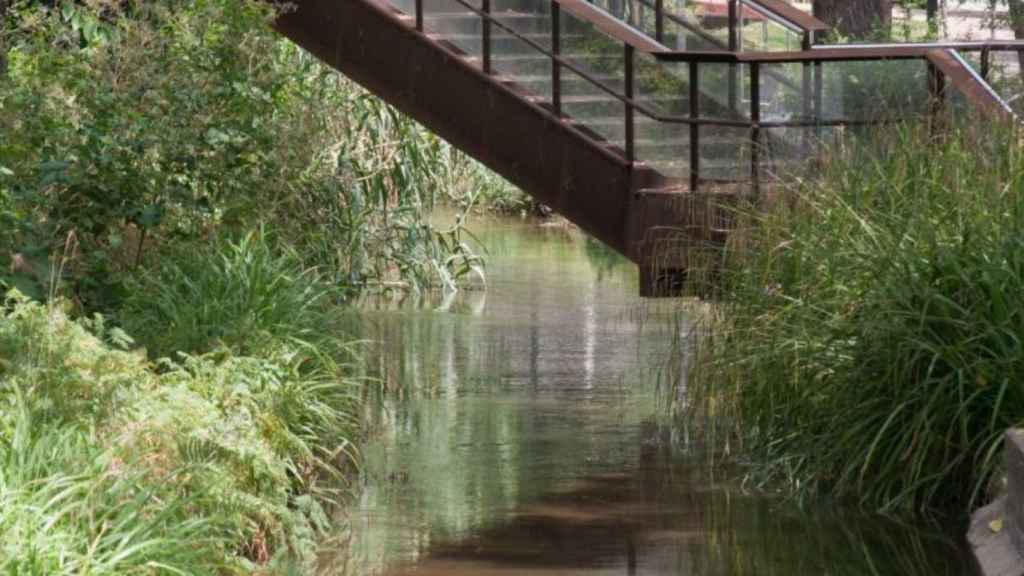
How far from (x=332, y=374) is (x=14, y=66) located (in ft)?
18.7

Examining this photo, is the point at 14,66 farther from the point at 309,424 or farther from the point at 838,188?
the point at 838,188

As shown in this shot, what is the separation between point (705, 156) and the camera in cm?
1293

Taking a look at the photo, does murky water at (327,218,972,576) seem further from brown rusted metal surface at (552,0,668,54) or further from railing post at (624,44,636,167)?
brown rusted metal surface at (552,0,668,54)

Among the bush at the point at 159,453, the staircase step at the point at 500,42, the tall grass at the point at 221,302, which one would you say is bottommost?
the bush at the point at 159,453

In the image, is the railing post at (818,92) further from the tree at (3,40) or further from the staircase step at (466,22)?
the tree at (3,40)

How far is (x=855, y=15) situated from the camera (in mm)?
21812

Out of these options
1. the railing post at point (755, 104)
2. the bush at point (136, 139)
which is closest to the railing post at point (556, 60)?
the bush at point (136, 139)

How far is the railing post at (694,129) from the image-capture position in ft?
42.2

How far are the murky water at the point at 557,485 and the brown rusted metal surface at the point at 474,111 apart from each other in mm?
1073

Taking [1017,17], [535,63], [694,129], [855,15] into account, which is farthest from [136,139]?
[1017,17]

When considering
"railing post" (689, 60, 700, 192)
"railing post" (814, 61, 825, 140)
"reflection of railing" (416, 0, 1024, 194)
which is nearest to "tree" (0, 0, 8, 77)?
"reflection of railing" (416, 0, 1024, 194)

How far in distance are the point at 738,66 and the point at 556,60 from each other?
156 cm

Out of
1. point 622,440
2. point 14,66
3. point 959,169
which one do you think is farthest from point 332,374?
point 14,66

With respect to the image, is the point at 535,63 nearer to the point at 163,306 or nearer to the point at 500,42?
the point at 500,42
